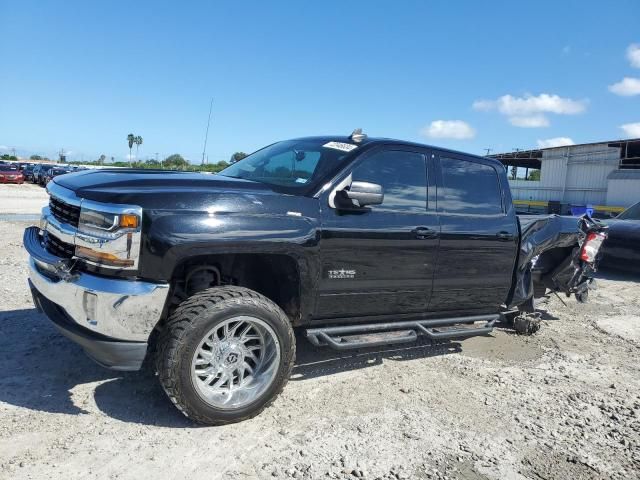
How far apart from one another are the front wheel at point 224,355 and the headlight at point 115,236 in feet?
1.59

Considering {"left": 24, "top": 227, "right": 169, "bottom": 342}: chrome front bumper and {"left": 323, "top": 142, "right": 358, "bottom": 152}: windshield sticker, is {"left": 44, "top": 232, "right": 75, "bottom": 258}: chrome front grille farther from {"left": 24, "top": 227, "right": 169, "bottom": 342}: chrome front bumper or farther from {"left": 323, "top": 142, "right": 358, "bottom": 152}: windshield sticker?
{"left": 323, "top": 142, "right": 358, "bottom": 152}: windshield sticker

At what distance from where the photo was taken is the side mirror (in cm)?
376

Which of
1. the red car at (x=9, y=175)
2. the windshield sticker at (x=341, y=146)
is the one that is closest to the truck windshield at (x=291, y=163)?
the windshield sticker at (x=341, y=146)

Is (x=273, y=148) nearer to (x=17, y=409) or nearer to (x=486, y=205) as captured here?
(x=486, y=205)

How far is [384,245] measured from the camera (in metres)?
4.09

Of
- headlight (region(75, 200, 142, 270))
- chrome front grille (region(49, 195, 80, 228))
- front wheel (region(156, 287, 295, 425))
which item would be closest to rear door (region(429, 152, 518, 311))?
front wheel (region(156, 287, 295, 425))

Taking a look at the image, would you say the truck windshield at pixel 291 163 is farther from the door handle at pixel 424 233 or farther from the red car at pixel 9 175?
the red car at pixel 9 175

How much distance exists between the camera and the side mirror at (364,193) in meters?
3.76

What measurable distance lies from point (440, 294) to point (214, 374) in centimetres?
210

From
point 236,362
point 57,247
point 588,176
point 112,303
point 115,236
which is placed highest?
point 588,176

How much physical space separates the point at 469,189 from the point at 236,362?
8.77ft

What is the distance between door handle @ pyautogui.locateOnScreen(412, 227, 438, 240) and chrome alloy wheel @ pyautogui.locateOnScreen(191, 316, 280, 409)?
150 cm

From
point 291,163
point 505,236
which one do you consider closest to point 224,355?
point 291,163

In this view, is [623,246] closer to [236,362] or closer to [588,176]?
[236,362]
